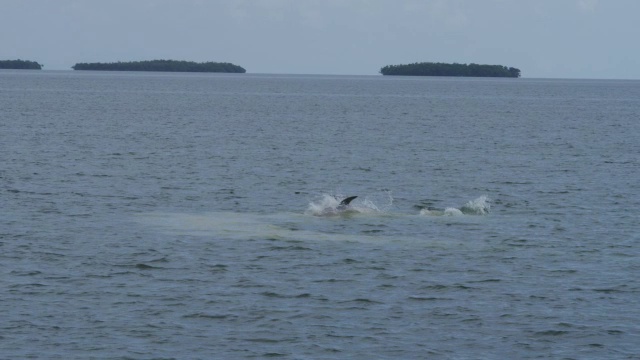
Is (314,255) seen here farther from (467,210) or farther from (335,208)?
(467,210)

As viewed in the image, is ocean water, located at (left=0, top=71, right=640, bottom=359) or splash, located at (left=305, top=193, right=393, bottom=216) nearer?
ocean water, located at (left=0, top=71, right=640, bottom=359)

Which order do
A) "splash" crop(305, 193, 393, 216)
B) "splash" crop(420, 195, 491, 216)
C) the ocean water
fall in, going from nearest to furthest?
the ocean water, "splash" crop(305, 193, 393, 216), "splash" crop(420, 195, 491, 216)

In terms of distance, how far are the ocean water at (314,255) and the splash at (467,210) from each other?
102 mm

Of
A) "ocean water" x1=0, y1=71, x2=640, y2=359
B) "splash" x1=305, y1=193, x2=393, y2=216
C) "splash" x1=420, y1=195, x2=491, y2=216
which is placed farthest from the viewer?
"splash" x1=420, y1=195, x2=491, y2=216

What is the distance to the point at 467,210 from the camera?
44781mm

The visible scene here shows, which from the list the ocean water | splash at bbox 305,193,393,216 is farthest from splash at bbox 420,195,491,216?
splash at bbox 305,193,393,216

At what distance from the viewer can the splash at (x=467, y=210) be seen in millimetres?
44094

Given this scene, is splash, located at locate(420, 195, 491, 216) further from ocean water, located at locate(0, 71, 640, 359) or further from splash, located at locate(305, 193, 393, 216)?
splash, located at locate(305, 193, 393, 216)

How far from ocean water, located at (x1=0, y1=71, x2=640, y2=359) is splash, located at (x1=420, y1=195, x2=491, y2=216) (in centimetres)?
10


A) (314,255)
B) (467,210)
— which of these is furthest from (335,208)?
(314,255)

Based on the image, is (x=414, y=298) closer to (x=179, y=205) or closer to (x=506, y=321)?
(x=506, y=321)

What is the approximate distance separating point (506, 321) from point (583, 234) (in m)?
13.6

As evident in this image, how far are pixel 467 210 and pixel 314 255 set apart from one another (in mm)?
11559

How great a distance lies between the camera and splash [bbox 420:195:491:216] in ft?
145
